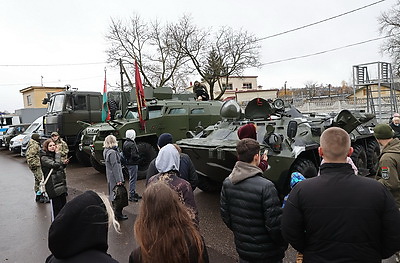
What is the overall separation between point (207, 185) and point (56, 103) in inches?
319

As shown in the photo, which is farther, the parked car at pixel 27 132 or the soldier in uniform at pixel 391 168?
the parked car at pixel 27 132

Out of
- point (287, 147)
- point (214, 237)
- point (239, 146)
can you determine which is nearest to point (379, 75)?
point (287, 147)

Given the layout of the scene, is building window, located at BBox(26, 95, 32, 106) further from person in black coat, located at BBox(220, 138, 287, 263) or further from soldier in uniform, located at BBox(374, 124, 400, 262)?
soldier in uniform, located at BBox(374, 124, 400, 262)

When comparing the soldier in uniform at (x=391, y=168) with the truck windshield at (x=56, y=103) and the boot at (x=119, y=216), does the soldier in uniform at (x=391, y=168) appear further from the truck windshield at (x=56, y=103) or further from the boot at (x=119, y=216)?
the truck windshield at (x=56, y=103)

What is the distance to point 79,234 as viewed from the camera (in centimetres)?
152

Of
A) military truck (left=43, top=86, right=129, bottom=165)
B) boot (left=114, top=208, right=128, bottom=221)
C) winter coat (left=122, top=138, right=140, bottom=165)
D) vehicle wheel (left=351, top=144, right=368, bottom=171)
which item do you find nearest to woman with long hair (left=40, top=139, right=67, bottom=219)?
boot (left=114, top=208, right=128, bottom=221)

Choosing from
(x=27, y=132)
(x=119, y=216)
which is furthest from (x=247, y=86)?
(x=119, y=216)

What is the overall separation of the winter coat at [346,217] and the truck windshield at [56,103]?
38.8 feet

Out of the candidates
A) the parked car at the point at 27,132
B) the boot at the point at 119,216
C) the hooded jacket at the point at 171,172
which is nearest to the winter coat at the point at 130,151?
the boot at the point at 119,216

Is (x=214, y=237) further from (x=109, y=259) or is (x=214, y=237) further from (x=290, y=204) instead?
(x=109, y=259)

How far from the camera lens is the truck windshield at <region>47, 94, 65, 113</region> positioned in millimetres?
12402

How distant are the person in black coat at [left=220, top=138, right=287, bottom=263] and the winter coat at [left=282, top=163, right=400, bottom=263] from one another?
0.44 metres

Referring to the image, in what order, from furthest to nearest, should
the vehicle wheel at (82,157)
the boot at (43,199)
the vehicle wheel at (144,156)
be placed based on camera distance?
the vehicle wheel at (82,157)
the vehicle wheel at (144,156)
the boot at (43,199)

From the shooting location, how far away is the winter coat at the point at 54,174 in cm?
512
